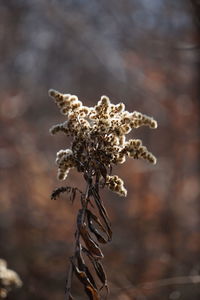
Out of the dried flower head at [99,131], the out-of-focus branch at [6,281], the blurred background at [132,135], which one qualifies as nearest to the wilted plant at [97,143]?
the dried flower head at [99,131]

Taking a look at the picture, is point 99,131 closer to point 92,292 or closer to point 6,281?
point 92,292

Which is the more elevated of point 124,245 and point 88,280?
point 124,245

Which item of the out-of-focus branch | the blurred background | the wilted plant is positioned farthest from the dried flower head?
the blurred background

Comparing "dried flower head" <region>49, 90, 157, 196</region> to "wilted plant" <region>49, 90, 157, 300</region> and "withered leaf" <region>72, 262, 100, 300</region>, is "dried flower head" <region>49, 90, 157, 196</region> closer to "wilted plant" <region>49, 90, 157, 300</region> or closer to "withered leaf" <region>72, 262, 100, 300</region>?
"wilted plant" <region>49, 90, 157, 300</region>

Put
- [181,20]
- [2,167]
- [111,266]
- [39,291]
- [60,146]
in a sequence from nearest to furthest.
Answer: [39,291], [111,266], [2,167], [181,20], [60,146]

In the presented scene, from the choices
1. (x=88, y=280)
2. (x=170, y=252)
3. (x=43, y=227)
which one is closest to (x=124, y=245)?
(x=170, y=252)

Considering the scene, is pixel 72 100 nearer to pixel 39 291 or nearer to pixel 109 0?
pixel 39 291

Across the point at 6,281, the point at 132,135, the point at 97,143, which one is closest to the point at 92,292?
the point at 97,143

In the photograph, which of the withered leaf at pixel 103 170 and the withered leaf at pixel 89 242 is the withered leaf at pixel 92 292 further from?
the withered leaf at pixel 103 170
